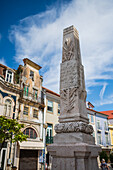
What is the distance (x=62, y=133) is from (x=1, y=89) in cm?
1192

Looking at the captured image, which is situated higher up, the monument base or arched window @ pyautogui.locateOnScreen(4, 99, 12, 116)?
arched window @ pyautogui.locateOnScreen(4, 99, 12, 116)

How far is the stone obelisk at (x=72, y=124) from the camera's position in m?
3.88

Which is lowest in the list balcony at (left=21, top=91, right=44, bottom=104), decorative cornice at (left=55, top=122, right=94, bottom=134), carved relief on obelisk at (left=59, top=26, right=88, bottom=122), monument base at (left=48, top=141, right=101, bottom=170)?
monument base at (left=48, top=141, right=101, bottom=170)

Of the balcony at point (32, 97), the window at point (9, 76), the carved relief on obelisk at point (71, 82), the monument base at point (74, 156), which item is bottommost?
the monument base at point (74, 156)

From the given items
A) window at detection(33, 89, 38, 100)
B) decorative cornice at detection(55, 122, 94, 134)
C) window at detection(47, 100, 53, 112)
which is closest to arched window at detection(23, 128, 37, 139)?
window at detection(33, 89, 38, 100)

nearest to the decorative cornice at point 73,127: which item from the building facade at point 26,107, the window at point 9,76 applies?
the building facade at point 26,107

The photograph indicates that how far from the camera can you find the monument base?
3775mm

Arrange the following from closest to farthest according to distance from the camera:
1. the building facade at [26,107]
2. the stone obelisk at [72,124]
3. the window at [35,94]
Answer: the stone obelisk at [72,124], the building facade at [26,107], the window at [35,94]

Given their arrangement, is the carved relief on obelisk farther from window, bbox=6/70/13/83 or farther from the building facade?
window, bbox=6/70/13/83

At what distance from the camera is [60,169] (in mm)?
4008

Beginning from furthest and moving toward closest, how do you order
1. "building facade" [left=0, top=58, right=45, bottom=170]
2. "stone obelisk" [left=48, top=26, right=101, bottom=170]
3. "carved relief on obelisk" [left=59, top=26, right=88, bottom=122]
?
"building facade" [left=0, top=58, right=45, bottom=170]
"carved relief on obelisk" [left=59, top=26, right=88, bottom=122]
"stone obelisk" [left=48, top=26, right=101, bottom=170]

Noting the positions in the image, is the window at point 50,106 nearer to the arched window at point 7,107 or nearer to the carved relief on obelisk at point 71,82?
the arched window at point 7,107

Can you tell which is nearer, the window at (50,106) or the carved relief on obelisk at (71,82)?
the carved relief on obelisk at (71,82)

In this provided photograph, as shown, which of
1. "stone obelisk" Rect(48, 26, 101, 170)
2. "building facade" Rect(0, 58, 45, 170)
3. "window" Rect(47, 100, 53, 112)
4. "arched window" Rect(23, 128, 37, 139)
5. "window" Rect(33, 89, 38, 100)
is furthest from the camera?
"window" Rect(47, 100, 53, 112)
